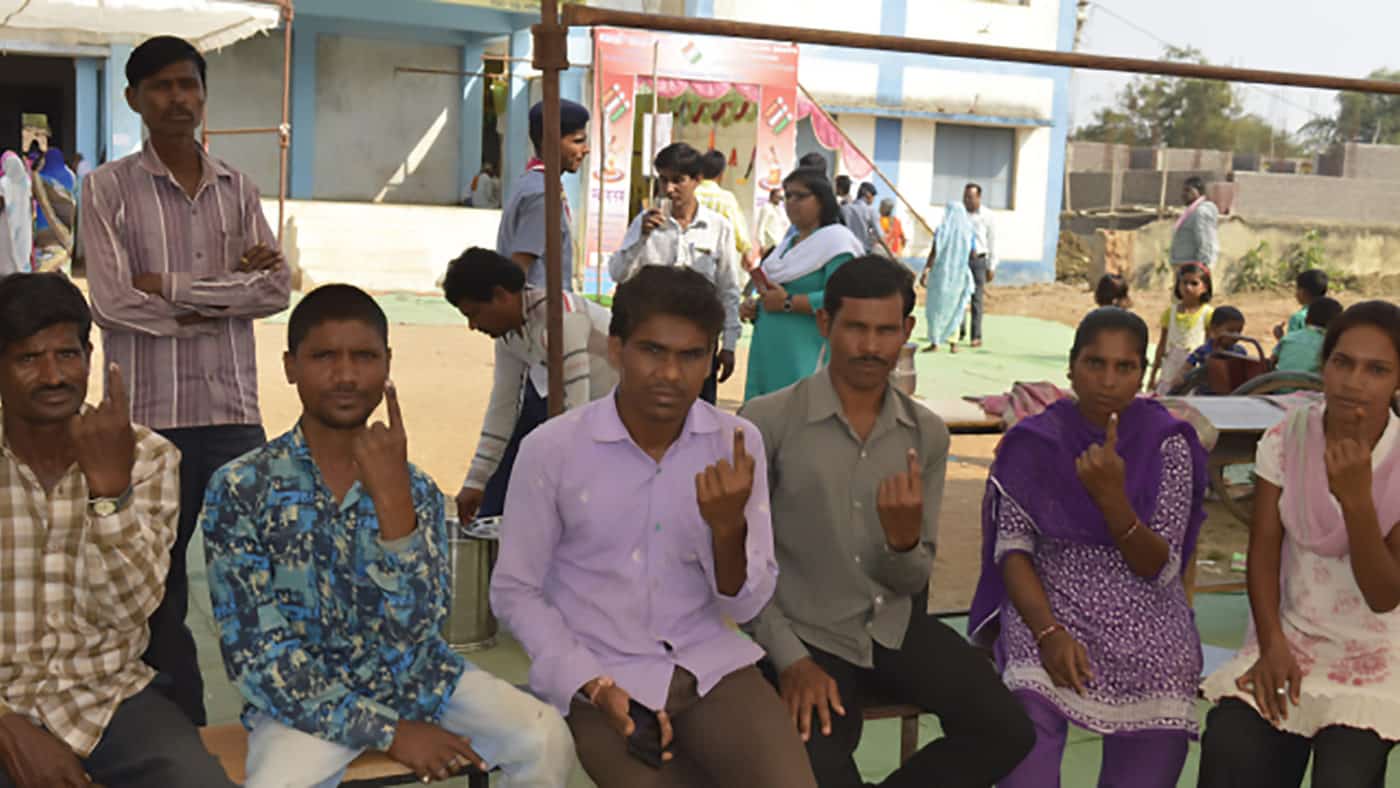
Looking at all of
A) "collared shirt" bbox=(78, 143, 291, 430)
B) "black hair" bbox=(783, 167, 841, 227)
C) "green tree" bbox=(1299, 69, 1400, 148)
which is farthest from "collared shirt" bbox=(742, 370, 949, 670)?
"green tree" bbox=(1299, 69, 1400, 148)

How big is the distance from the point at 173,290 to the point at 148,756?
135 centimetres

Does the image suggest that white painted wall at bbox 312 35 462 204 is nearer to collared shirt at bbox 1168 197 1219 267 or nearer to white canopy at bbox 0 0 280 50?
white canopy at bbox 0 0 280 50

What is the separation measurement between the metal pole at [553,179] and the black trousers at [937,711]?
3.26ft

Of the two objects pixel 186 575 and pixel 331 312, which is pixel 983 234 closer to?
pixel 186 575

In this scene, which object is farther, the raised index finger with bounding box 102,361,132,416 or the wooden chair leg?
the wooden chair leg

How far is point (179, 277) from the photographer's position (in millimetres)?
3275

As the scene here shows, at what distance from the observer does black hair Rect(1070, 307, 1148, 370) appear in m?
2.99

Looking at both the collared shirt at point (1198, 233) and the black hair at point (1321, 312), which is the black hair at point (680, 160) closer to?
the black hair at point (1321, 312)

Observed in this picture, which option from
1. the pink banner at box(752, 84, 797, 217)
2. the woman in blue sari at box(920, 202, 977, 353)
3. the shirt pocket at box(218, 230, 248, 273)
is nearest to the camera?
the shirt pocket at box(218, 230, 248, 273)

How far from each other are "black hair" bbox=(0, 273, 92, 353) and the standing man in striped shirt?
0.86 metres

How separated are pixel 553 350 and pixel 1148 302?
19.4 m

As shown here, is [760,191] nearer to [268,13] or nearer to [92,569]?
[268,13]

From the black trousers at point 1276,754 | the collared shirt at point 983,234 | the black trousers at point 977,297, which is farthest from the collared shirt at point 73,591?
the black trousers at point 977,297

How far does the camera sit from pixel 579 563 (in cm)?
265
